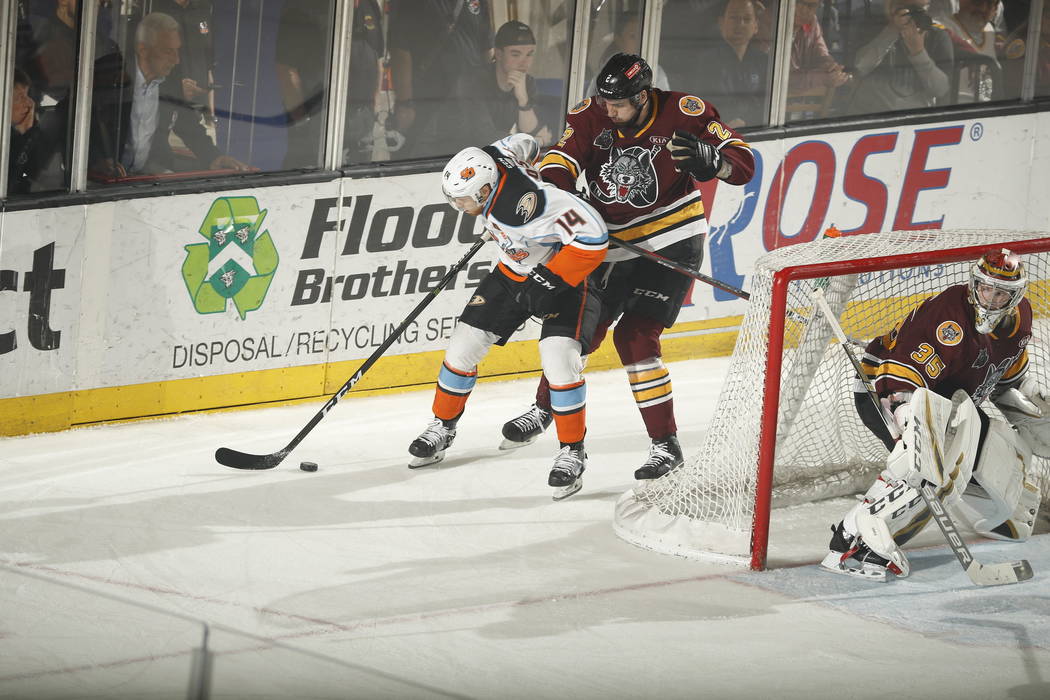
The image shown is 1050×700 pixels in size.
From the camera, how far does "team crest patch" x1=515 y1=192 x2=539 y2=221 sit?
4.61m

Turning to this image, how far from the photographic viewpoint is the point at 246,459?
16.3 ft

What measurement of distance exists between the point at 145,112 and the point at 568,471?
76.8 inches

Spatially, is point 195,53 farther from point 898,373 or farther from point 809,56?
point 809,56

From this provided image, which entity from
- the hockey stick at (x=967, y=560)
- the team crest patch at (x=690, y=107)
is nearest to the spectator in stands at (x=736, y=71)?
the team crest patch at (x=690, y=107)

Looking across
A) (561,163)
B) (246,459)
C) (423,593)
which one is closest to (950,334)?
(561,163)

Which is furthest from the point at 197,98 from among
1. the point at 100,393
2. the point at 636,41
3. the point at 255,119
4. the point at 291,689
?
the point at 291,689

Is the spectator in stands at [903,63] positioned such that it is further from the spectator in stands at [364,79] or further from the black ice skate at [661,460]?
the black ice skate at [661,460]

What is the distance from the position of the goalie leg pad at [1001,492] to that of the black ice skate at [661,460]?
894 millimetres

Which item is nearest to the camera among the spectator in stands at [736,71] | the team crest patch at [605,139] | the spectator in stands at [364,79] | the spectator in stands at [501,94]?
the team crest patch at [605,139]

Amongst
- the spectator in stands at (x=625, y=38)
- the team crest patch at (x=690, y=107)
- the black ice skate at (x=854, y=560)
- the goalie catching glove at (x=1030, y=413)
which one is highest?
the spectator in stands at (x=625, y=38)

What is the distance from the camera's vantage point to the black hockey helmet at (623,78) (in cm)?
475

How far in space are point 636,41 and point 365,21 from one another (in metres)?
1.25

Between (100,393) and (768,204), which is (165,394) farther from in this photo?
(768,204)

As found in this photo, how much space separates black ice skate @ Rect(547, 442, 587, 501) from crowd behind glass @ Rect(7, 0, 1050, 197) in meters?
1.64
